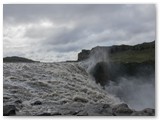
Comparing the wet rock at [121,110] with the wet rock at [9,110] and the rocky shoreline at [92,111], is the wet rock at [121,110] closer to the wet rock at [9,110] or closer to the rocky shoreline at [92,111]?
the rocky shoreline at [92,111]

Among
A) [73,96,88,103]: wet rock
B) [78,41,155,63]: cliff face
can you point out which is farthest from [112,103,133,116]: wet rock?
[78,41,155,63]: cliff face

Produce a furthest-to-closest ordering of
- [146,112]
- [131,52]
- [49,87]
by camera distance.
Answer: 1. [49,87]
2. [131,52]
3. [146,112]

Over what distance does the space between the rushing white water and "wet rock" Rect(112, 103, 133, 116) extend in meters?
0.10

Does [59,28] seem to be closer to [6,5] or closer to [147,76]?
[6,5]

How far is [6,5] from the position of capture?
465cm

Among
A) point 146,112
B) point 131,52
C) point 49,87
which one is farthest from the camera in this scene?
point 49,87

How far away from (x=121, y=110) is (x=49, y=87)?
0.91m

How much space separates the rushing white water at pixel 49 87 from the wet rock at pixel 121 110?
95 mm

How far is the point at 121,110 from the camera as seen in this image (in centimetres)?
450

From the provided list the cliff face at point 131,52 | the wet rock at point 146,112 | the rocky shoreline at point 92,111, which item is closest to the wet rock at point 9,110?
the rocky shoreline at point 92,111

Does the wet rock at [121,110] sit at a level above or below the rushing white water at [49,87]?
below

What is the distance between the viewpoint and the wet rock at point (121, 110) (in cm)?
448

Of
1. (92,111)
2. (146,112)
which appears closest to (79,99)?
(92,111)

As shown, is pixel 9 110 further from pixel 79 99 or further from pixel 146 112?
pixel 146 112
